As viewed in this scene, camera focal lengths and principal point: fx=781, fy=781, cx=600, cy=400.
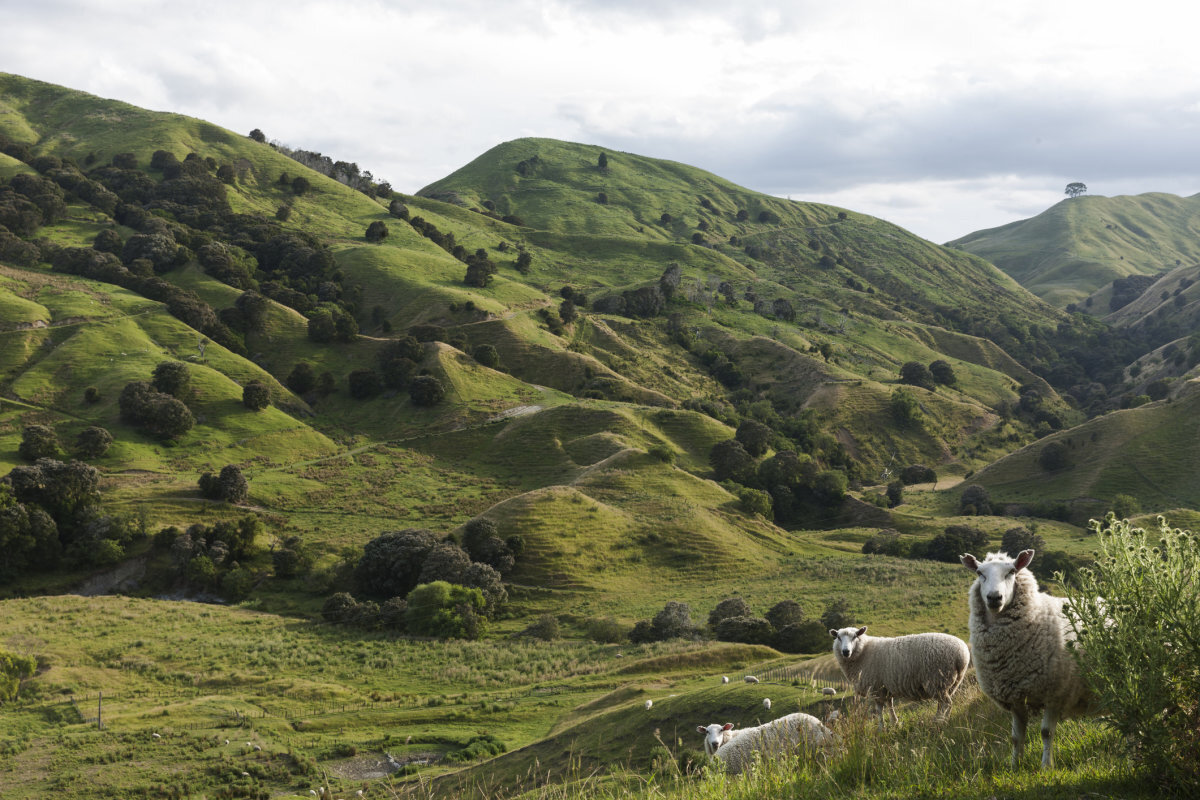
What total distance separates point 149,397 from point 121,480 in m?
13.2

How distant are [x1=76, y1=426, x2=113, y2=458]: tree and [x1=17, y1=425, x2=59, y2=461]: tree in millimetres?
1984

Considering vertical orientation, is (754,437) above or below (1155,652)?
below

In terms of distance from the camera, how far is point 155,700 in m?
38.6

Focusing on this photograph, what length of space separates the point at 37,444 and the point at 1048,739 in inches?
3421

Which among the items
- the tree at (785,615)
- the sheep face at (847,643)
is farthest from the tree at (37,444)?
the sheep face at (847,643)

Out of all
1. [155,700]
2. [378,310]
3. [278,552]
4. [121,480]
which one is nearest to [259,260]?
[378,310]

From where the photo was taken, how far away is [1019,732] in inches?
380

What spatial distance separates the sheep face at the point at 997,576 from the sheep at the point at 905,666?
7.32 metres

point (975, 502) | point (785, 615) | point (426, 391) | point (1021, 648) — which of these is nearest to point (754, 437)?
point (975, 502)

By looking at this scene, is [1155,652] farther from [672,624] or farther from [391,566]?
[391,566]

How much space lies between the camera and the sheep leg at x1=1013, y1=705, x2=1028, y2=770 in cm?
926

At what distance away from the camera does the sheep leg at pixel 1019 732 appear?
9.26m

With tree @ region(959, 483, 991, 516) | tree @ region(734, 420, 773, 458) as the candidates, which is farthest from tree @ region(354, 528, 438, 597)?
tree @ region(959, 483, 991, 516)

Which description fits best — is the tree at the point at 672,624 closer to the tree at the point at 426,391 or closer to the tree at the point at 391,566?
the tree at the point at 391,566
